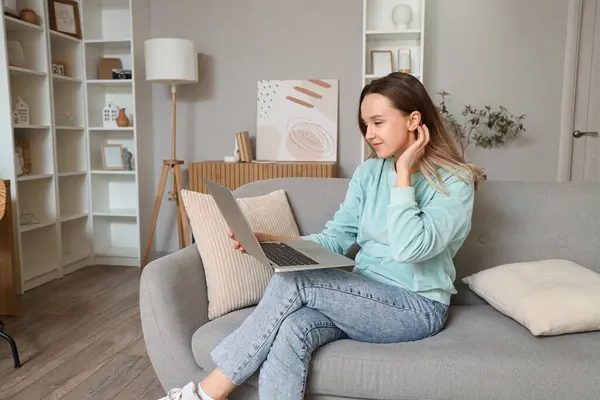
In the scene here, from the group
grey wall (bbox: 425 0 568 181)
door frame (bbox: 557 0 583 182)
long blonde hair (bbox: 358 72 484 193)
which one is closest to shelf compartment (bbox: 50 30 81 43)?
grey wall (bbox: 425 0 568 181)

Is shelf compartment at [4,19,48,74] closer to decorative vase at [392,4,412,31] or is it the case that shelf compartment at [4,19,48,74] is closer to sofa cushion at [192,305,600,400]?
decorative vase at [392,4,412,31]

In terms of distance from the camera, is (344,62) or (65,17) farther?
(344,62)

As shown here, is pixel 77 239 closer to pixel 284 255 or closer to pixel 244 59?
pixel 244 59

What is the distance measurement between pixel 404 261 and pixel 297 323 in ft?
1.05

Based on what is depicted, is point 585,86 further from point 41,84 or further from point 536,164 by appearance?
point 41,84

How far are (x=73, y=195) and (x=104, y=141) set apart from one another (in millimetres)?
481

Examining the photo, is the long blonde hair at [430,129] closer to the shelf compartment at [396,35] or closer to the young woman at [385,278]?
the young woman at [385,278]

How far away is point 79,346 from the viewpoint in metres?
2.36

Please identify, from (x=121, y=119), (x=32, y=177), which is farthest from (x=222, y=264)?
(x=121, y=119)

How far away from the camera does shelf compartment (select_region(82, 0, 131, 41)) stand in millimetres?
Answer: 3838

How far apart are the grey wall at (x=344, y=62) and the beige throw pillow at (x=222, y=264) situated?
2.24 m

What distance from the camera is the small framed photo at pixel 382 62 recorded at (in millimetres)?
3606

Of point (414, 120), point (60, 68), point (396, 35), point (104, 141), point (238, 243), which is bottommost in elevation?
point (238, 243)

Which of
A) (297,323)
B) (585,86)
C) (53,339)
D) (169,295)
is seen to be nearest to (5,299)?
(53,339)
